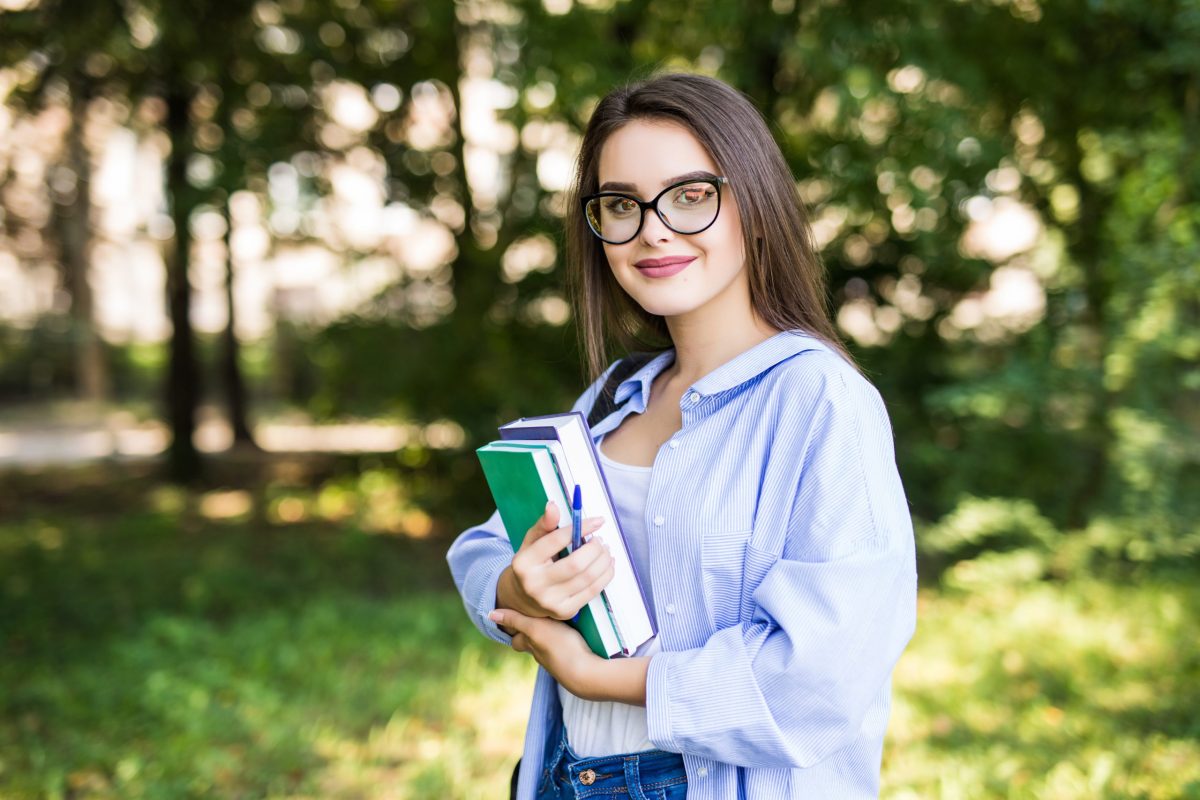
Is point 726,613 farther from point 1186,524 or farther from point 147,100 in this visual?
point 147,100

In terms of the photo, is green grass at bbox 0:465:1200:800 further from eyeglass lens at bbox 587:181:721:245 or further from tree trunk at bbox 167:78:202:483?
tree trunk at bbox 167:78:202:483

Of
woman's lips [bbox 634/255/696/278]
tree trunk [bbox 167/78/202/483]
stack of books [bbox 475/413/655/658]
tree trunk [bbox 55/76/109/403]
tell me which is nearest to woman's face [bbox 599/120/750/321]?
woman's lips [bbox 634/255/696/278]

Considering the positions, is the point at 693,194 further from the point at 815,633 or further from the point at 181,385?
the point at 181,385

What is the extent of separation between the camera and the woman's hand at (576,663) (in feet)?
4.20

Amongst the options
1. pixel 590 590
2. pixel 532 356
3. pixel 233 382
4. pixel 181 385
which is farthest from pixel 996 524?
pixel 233 382

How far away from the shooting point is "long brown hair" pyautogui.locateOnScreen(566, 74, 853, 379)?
1.39 metres

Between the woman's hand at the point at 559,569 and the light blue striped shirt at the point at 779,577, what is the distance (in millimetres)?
103

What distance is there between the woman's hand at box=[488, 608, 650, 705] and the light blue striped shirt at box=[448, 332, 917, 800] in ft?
0.14

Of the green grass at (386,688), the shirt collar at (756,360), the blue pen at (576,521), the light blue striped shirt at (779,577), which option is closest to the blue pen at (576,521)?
the blue pen at (576,521)

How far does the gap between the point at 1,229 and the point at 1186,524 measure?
11.4 meters

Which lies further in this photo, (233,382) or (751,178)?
(233,382)

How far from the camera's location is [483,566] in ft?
5.21

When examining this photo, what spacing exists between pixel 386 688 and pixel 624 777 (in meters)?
3.13

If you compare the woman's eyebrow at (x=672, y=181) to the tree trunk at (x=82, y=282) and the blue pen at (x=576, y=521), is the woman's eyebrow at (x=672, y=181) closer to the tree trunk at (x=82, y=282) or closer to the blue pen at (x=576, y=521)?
the blue pen at (x=576, y=521)
